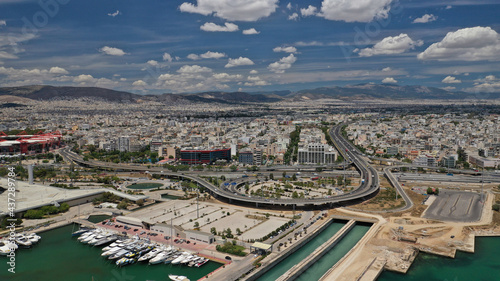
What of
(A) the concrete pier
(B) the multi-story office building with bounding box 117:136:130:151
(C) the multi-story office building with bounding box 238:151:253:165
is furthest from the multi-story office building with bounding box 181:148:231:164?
(A) the concrete pier

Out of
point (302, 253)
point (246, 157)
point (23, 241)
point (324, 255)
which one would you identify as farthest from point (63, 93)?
point (324, 255)

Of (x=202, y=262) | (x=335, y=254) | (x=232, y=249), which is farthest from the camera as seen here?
(x=335, y=254)

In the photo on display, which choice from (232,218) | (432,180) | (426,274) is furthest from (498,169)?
(232,218)

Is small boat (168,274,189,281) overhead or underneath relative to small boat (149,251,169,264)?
underneath

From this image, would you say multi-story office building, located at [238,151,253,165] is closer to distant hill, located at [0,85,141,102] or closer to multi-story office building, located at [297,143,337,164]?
multi-story office building, located at [297,143,337,164]

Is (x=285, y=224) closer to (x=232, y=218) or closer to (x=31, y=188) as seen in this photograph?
(x=232, y=218)

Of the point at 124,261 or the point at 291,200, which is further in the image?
the point at 291,200

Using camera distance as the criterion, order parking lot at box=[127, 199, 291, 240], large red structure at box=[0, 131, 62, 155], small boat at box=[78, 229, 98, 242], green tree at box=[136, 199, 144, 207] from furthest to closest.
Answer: large red structure at box=[0, 131, 62, 155] → green tree at box=[136, 199, 144, 207] → parking lot at box=[127, 199, 291, 240] → small boat at box=[78, 229, 98, 242]

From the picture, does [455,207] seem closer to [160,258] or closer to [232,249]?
[232,249]
